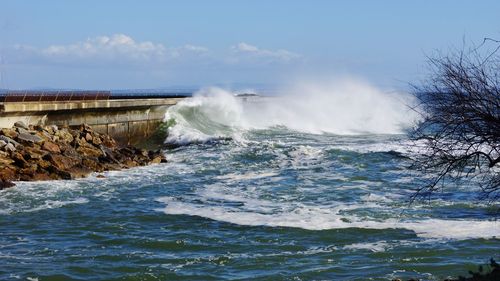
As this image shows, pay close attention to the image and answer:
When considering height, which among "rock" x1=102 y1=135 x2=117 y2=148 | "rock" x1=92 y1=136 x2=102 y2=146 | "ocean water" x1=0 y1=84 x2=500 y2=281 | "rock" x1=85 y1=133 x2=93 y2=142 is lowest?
"ocean water" x1=0 y1=84 x2=500 y2=281

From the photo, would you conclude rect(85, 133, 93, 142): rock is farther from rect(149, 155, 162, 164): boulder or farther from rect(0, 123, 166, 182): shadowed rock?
rect(149, 155, 162, 164): boulder

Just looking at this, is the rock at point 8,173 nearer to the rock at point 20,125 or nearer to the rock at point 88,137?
the rock at point 20,125

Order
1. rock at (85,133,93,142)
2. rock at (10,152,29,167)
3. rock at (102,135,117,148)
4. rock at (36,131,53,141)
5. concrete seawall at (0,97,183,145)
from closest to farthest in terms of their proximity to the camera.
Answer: rock at (10,152,29,167) < rock at (36,131,53,141) < concrete seawall at (0,97,183,145) < rock at (85,133,93,142) < rock at (102,135,117,148)

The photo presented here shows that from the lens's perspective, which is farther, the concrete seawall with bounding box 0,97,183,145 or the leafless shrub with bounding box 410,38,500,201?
the concrete seawall with bounding box 0,97,183,145

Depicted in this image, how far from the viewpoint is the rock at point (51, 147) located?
22.3 metres

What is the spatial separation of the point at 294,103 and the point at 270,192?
3846cm

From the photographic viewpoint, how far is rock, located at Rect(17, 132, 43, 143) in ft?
72.9

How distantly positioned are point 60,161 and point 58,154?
2.97 feet

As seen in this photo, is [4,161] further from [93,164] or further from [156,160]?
[156,160]

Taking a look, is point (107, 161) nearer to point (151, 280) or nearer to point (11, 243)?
point (11, 243)

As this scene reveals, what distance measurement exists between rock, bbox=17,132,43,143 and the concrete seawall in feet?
4.57

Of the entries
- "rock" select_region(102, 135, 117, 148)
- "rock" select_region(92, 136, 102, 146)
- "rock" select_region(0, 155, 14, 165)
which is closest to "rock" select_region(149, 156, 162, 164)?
"rock" select_region(92, 136, 102, 146)

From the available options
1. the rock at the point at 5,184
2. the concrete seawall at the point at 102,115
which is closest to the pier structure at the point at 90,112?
the concrete seawall at the point at 102,115

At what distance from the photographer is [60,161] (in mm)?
21078
